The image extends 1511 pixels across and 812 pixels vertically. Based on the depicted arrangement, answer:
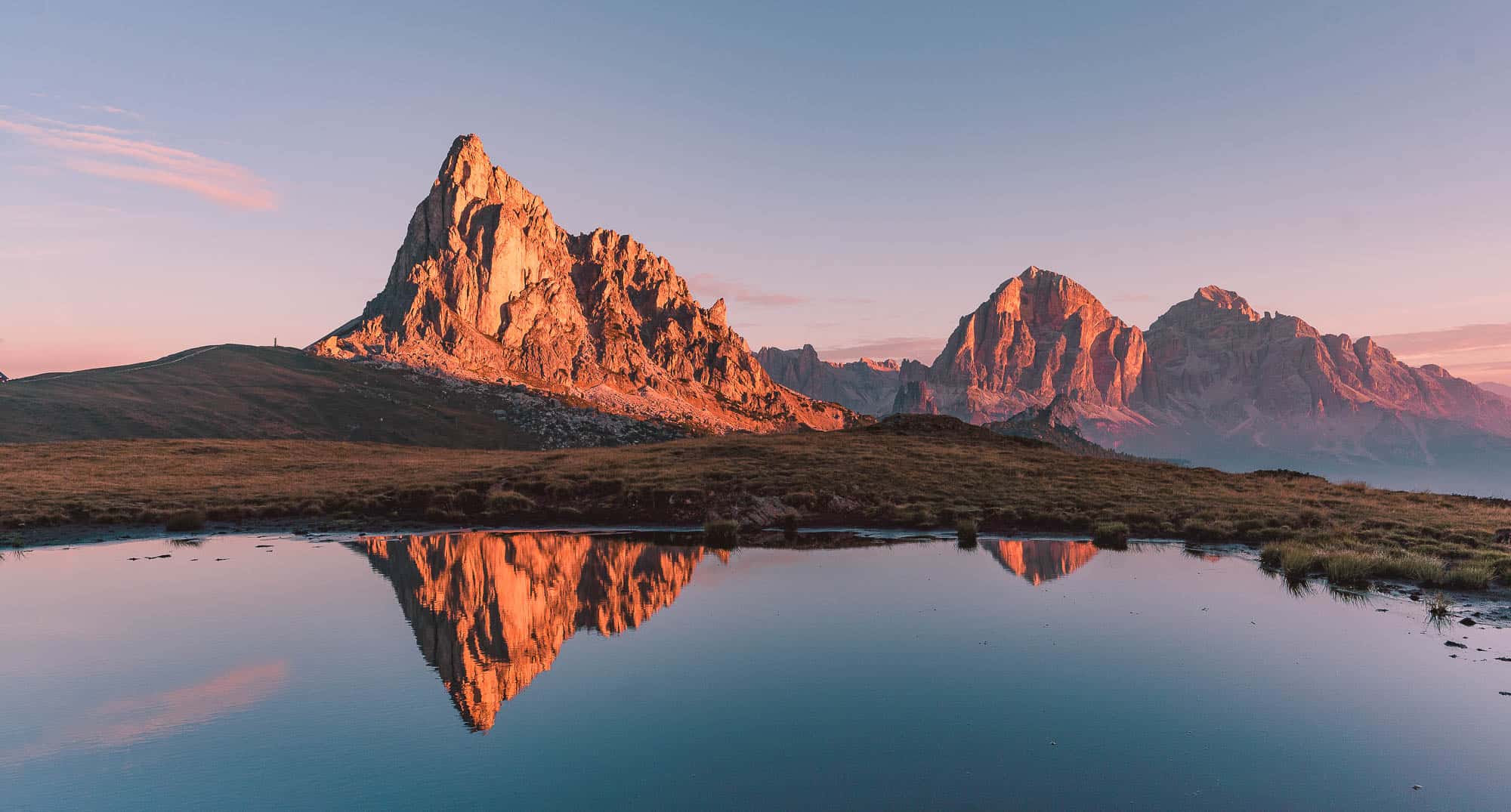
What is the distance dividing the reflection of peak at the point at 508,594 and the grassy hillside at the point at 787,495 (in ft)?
25.9

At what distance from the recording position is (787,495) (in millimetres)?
44906

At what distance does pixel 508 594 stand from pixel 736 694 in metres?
11.4

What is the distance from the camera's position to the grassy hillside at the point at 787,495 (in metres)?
37.5

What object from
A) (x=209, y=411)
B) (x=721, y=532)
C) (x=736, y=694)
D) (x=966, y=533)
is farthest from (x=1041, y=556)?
(x=209, y=411)

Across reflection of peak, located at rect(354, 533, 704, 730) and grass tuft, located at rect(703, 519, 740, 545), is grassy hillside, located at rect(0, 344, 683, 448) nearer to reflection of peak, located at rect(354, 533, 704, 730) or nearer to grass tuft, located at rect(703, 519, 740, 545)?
reflection of peak, located at rect(354, 533, 704, 730)

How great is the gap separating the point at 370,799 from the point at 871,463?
4617cm

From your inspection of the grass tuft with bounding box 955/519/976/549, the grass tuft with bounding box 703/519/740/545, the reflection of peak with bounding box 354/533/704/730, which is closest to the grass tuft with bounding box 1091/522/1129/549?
the grass tuft with bounding box 955/519/976/549

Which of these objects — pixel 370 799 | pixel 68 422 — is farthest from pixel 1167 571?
pixel 68 422

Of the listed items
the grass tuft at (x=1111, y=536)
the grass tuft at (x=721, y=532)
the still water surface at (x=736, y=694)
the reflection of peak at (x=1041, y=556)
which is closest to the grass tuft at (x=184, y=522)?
the still water surface at (x=736, y=694)

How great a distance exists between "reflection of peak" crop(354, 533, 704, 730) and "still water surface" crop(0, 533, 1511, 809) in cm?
14

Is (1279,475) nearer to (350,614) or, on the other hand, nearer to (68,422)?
(350,614)

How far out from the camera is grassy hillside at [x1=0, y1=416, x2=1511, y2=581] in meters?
37.5

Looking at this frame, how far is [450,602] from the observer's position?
22.8 meters

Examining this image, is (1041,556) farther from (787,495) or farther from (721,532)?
(787,495)
